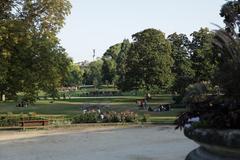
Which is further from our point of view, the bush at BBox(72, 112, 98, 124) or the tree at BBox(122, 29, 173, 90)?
the tree at BBox(122, 29, 173, 90)

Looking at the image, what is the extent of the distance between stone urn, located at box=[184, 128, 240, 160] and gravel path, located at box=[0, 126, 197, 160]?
28.3 feet

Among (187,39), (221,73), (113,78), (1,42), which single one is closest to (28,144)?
(1,42)

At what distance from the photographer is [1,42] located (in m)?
32.2

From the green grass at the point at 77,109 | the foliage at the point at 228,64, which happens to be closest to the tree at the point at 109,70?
the green grass at the point at 77,109

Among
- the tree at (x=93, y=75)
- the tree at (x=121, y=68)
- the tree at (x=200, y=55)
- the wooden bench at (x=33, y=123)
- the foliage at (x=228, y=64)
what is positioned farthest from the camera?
the tree at (x=93, y=75)

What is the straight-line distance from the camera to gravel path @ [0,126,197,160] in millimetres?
17344

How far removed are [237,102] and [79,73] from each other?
146m

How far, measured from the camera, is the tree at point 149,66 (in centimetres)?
7638

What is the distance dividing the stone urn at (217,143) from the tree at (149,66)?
225 feet

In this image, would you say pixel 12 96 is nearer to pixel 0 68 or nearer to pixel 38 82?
pixel 38 82

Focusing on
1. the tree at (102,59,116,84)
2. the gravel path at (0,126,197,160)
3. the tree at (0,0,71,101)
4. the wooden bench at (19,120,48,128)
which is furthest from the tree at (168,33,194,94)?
the tree at (102,59,116,84)

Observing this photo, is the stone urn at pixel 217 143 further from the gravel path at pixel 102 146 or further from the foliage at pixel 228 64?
the gravel path at pixel 102 146

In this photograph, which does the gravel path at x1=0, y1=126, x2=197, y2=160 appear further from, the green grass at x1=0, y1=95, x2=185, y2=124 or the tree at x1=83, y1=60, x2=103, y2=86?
the tree at x1=83, y1=60, x2=103, y2=86

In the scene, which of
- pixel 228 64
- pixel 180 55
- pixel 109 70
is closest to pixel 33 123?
pixel 228 64
